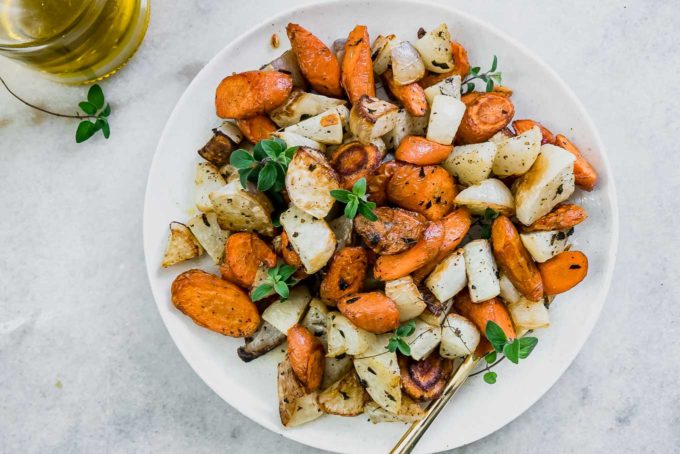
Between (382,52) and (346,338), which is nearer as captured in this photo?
(346,338)

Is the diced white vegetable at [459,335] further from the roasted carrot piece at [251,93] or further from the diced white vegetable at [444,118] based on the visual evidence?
the roasted carrot piece at [251,93]

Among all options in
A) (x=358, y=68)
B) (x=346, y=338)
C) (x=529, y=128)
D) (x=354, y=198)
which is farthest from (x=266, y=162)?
(x=529, y=128)

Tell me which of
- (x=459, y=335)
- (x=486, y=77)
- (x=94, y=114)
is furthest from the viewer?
(x=94, y=114)

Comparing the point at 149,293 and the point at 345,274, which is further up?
the point at 345,274

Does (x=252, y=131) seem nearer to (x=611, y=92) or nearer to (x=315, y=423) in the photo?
(x=315, y=423)

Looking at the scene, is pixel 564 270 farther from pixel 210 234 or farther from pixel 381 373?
pixel 210 234

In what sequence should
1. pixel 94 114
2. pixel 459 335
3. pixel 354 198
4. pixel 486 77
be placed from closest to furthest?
pixel 354 198 → pixel 459 335 → pixel 486 77 → pixel 94 114

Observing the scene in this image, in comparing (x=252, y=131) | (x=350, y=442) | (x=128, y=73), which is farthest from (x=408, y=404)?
(x=128, y=73)
